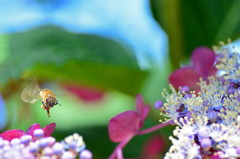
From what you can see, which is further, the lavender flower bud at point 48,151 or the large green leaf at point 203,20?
the large green leaf at point 203,20

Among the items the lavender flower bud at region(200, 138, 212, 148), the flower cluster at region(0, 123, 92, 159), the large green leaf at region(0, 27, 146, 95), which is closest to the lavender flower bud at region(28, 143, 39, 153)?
the flower cluster at region(0, 123, 92, 159)

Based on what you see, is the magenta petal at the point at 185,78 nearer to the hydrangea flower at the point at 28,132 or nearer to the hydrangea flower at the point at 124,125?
the hydrangea flower at the point at 124,125

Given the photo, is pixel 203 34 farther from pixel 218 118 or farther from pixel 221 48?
pixel 218 118

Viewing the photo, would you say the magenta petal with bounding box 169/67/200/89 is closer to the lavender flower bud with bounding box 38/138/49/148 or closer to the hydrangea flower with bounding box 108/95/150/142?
the hydrangea flower with bounding box 108/95/150/142

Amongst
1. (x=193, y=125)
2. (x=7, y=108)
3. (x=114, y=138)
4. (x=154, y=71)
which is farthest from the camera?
(x=154, y=71)

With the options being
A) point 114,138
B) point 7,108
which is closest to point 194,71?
point 114,138

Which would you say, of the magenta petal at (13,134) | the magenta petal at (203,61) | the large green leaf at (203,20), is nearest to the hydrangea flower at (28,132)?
the magenta petal at (13,134)
